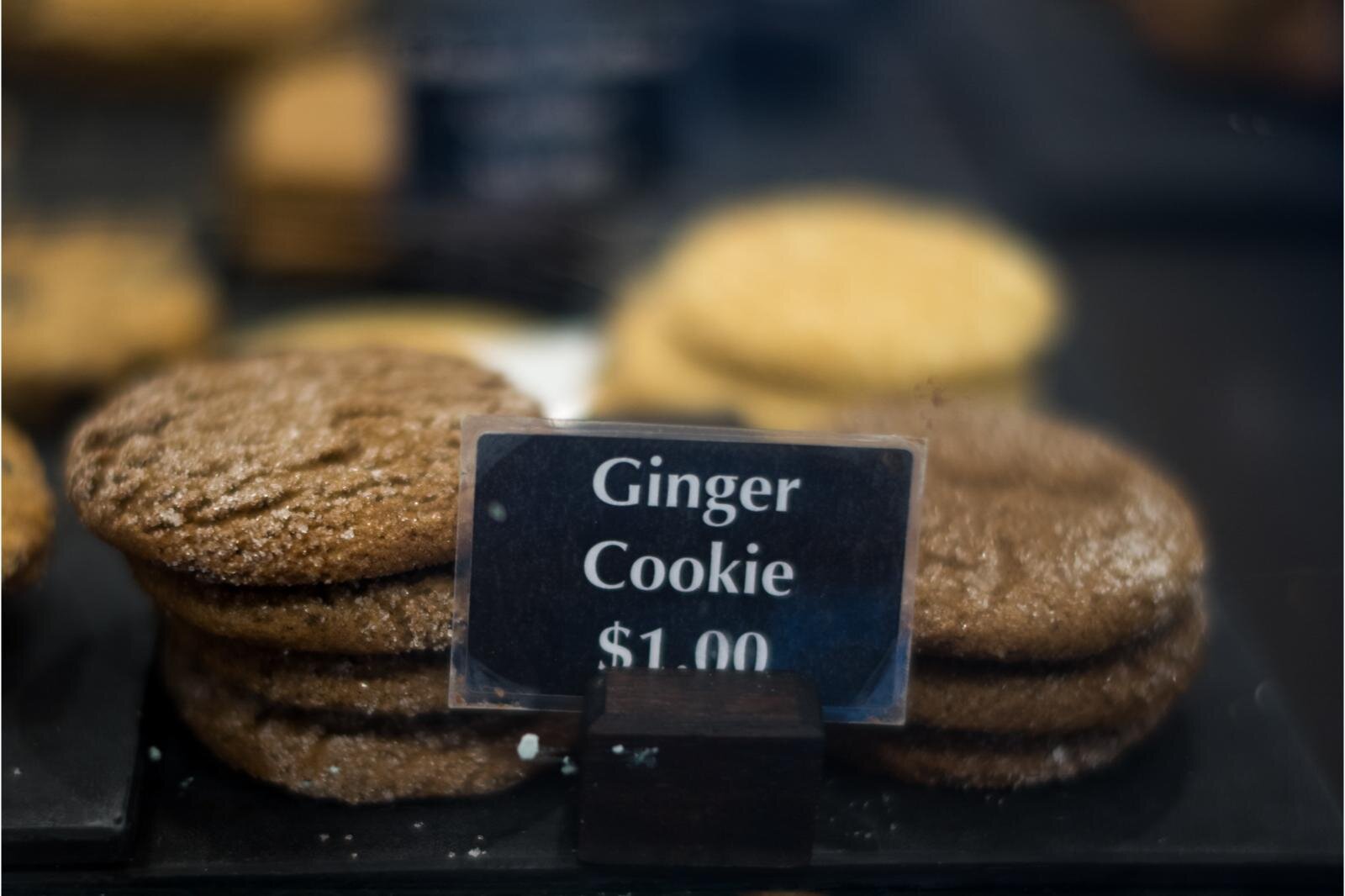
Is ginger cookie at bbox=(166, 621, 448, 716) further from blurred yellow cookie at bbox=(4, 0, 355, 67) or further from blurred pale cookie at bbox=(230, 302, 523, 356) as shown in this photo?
blurred yellow cookie at bbox=(4, 0, 355, 67)

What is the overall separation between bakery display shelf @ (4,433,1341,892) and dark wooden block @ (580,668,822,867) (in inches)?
1.3

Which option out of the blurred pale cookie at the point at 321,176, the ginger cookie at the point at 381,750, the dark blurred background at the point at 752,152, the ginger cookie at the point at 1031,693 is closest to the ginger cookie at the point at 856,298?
the dark blurred background at the point at 752,152

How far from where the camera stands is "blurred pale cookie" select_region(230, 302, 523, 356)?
1.49 meters

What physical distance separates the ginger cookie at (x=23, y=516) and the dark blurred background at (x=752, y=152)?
63 centimetres

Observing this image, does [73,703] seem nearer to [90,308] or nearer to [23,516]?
[23,516]

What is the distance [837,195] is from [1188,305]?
442 millimetres

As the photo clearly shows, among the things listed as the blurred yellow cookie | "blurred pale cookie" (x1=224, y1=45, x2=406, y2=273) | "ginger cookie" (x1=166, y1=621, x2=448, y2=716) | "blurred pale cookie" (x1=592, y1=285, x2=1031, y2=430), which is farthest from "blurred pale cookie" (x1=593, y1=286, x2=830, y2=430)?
the blurred yellow cookie

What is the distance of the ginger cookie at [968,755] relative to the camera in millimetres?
844

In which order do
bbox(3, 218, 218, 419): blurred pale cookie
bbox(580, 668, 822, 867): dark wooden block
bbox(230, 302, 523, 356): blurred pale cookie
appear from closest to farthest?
1. bbox(580, 668, 822, 867): dark wooden block
2. bbox(3, 218, 218, 419): blurred pale cookie
3. bbox(230, 302, 523, 356): blurred pale cookie

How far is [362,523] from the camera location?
29.5 inches

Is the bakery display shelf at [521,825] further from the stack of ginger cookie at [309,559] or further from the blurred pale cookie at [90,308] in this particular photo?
the blurred pale cookie at [90,308]

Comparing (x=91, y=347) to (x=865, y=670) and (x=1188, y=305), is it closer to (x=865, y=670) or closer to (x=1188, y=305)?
(x=865, y=670)

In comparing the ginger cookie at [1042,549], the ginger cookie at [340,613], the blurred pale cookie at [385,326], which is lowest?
the ginger cookie at [340,613]

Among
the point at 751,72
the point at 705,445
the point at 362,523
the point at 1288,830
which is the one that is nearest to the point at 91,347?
the point at 362,523
